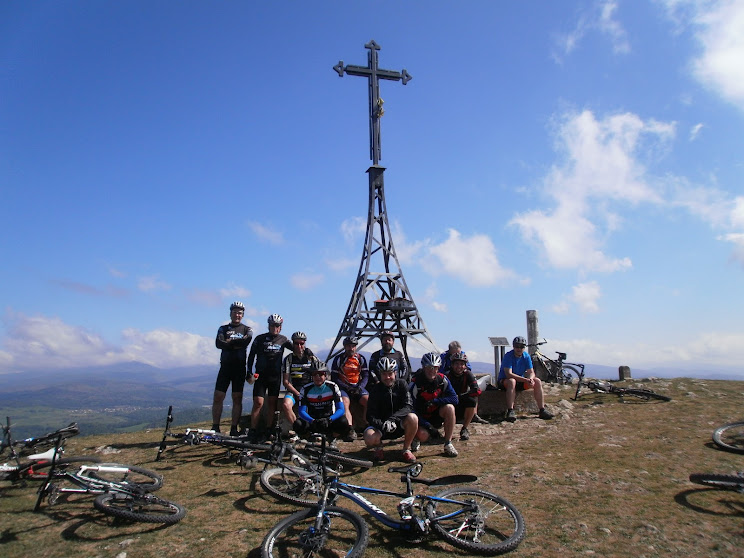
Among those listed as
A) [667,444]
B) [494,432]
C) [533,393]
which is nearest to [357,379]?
[494,432]

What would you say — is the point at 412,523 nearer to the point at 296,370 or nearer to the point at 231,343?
the point at 296,370

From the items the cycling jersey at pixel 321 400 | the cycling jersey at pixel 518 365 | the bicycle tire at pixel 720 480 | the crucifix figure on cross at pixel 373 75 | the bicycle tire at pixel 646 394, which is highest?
the crucifix figure on cross at pixel 373 75

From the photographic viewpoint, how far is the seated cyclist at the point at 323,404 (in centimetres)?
670

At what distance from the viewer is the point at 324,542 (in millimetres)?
3879

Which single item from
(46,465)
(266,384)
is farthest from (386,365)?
(46,465)

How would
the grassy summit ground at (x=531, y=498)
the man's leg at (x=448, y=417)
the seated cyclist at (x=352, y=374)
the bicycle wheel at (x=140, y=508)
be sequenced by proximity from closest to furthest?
the grassy summit ground at (x=531, y=498)
the bicycle wheel at (x=140, y=508)
the man's leg at (x=448, y=417)
the seated cyclist at (x=352, y=374)

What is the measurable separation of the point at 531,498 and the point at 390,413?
8.28ft

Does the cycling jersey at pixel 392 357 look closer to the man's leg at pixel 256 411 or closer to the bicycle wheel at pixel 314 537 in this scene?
the man's leg at pixel 256 411

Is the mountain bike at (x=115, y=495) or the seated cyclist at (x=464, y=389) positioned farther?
the seated cyclist at (x=464, y=389)

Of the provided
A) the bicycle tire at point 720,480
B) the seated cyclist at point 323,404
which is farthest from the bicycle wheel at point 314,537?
the bicycle tire at point 720,480

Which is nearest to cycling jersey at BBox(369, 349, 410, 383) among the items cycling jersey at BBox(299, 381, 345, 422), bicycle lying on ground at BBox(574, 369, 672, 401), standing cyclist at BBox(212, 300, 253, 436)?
cycling jersey at BBox(299, 381, 345, 422)

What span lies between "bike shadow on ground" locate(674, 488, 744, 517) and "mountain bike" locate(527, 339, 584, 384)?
1068cm

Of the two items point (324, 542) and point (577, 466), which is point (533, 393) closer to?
point (577, 466)

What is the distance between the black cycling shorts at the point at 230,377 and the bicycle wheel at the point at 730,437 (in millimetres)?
7890
